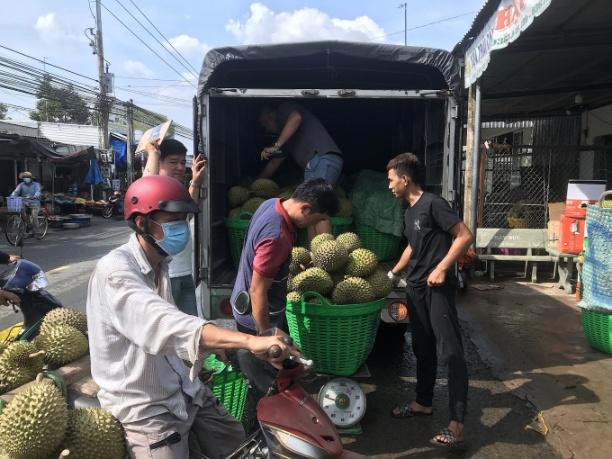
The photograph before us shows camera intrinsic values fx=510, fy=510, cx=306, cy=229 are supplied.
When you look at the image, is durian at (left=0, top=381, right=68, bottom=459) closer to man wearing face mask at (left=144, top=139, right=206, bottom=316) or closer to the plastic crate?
man wearing face mask at (left=144, top=139, right=206, bottom=316)

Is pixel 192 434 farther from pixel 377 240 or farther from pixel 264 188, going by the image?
pixel 264 188

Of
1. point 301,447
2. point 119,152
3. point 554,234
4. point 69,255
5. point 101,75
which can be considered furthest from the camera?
point 119,152

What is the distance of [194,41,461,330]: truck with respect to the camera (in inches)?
172

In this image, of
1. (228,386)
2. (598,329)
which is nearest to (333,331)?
(228,386)

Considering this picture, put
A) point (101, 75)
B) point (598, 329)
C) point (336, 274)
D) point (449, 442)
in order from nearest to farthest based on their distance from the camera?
point (449, 442) → point (336, 274) → point (598, 329) → point (101, 75)

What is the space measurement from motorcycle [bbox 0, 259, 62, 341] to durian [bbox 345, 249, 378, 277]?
2177 mm

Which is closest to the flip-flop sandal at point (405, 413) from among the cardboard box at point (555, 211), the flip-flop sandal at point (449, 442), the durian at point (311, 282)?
the flip-flop sandal at point (449, 442)

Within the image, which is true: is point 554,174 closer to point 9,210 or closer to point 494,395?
point 494,395

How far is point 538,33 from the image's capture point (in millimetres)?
7051

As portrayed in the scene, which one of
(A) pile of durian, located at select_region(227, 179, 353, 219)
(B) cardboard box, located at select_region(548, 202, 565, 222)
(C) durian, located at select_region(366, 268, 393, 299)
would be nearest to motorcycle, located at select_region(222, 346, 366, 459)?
(C) durian, located at select_region(366, 268, 393, 299)

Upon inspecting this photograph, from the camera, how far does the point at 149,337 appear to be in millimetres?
1699

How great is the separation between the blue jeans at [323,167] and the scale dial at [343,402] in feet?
7.21

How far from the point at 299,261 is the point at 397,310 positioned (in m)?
0.93

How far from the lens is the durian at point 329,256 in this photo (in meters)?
4.07
